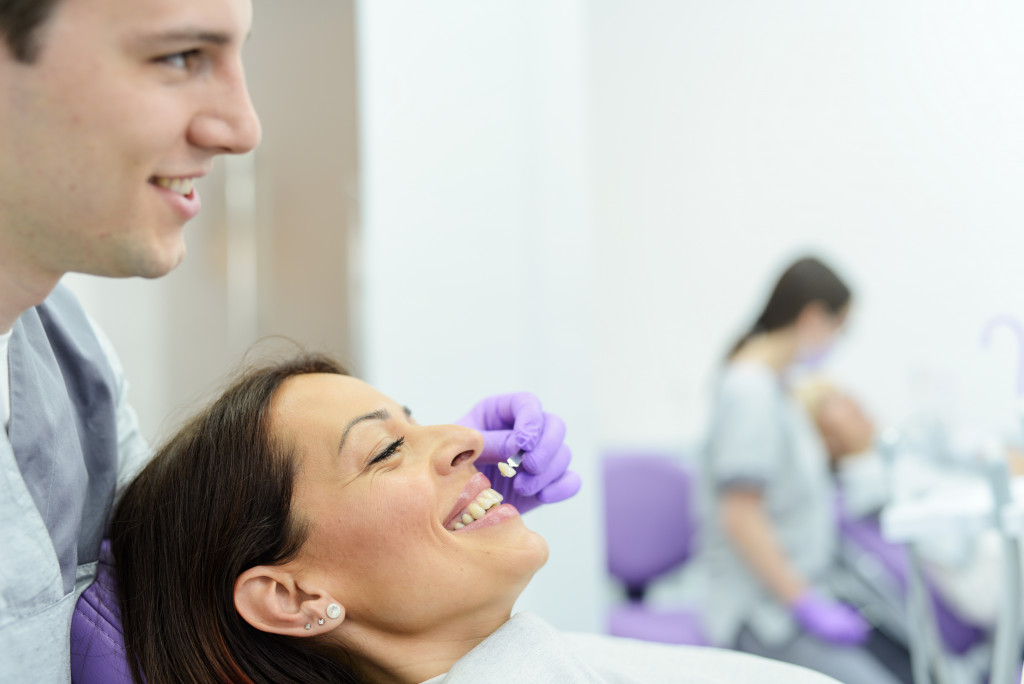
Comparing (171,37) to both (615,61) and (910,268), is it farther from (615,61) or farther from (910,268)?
(615,61)

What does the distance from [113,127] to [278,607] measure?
1.69 feet

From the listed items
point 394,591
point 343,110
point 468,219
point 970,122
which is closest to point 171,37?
point 394,591

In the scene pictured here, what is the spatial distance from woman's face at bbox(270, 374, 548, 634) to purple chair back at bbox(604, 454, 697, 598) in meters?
1.46

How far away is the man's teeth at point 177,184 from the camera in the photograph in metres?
0.68

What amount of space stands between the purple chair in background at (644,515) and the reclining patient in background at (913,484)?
0.60 m

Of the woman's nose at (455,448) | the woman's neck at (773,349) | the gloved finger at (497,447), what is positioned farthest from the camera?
the woman's neck at (773,349)

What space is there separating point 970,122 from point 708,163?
4.88ft

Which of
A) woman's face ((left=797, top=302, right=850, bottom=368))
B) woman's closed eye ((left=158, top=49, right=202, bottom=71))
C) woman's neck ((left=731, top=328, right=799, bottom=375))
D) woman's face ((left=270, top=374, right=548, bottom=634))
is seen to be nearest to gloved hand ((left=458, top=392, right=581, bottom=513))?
woman's face ((left=270, top=374, right=548, bottom=634))

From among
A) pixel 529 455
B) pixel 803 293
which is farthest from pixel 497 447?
pixel 803 293

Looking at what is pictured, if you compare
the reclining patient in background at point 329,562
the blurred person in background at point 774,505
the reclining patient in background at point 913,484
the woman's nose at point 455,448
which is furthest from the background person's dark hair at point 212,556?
the blurred person in background at point 774,505

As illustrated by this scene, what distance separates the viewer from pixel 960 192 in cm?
140

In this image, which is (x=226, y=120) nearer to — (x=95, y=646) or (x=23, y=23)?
(x=23, y=23)

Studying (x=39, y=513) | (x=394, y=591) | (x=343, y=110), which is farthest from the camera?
(x=343, y=110)

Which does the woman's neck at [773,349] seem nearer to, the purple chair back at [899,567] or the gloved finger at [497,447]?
the purple chair back at [899,567]
